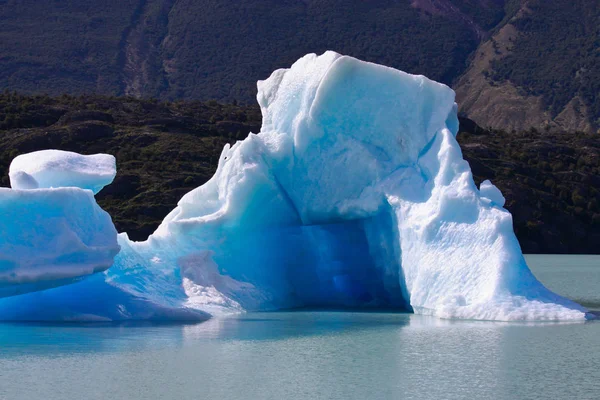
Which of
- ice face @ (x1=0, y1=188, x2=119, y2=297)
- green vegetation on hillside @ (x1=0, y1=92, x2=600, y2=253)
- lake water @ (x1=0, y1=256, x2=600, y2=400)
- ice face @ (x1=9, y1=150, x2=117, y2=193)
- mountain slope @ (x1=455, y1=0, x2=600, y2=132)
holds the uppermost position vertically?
mountain slope @ (x1=455, y1=0, x2=600, y2=132)

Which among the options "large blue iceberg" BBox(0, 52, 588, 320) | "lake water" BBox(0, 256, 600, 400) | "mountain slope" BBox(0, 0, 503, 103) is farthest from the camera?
"mountain slope" BBox(0, 0, 503, 103)

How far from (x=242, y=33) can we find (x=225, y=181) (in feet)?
235

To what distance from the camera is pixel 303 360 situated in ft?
32.3

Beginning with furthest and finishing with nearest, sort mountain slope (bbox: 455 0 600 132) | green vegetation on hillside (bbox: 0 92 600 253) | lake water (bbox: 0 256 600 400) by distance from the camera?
mountain slope (bbox: 455 0 600 132)
green vegetation on hillside (bbox: 0 92 600 253)
lake water (bbox: 0 256 600 400)

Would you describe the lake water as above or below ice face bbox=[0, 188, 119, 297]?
below

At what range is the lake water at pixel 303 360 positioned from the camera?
836cm

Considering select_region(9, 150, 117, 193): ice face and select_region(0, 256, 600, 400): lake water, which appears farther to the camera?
select_region(9, 150, 117, 193): ice face

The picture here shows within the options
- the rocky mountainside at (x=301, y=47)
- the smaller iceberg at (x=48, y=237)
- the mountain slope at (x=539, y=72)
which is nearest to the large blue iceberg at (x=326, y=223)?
the smaller iceberg at (x=48, y=237)

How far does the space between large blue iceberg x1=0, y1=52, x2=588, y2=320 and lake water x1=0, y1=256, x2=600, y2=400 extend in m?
0.80

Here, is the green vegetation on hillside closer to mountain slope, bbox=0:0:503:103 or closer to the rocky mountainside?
the rocky mountainside

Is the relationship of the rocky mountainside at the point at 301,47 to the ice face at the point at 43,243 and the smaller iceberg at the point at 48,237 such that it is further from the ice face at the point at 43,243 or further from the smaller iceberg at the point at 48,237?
the ice face at the point at 43,243

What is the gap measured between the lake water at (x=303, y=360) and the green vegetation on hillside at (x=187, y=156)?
22.3m

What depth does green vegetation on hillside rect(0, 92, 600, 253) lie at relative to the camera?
119 feet

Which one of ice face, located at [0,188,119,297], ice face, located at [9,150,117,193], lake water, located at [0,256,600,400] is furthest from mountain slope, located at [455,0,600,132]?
ice face, located at [0,188,119,297]
